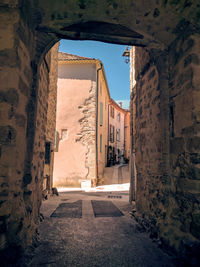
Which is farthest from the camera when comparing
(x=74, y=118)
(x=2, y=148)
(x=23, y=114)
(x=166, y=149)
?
(x=74, y=118)

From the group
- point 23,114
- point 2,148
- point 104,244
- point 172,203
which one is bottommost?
point 104,244

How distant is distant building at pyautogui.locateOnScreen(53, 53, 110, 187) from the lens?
462 inches

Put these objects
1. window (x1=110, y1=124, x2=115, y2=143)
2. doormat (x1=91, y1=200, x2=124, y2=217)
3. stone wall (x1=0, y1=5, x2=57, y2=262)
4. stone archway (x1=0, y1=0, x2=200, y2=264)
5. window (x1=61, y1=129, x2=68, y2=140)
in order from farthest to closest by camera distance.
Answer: window (x1=110, y1=124, x2=115, y2=143) < window (x1=61, y1=129, x2=68, y2=140) < doormat (x1=91, y1=200, x2=124, y2=217) < stone archway (x1=0, y1=0, x2=200, y2=264) < stone wall (x1=0, y1=5, x2=57, y2=262)

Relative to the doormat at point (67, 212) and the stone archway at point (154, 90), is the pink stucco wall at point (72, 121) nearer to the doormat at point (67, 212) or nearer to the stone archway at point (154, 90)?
the doormat at point (67, 212)

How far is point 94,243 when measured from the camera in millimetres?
3229

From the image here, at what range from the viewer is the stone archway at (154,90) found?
96.4 inches

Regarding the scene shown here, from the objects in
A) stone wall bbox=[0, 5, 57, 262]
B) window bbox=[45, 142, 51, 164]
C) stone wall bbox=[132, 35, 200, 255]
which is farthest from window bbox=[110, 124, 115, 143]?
stone wall bbox=[0, 5, 57, 262]

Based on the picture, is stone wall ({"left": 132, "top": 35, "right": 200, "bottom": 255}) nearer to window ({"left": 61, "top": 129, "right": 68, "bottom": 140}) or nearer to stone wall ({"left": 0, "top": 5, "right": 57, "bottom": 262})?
stone wall ({"left": 0, "top": 5, "right": 57, "bottom": 262})

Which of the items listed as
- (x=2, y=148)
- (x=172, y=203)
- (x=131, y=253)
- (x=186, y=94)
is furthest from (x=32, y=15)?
(x=131, y=253)

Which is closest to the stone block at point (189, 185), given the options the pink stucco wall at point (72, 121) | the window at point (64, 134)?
the pink stucco wall at point (72, 121)

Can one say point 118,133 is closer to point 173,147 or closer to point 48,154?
point 48,154

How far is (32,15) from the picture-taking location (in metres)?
3.04

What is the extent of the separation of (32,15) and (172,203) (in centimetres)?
371

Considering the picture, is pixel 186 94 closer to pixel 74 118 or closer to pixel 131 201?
pixel 131 201
